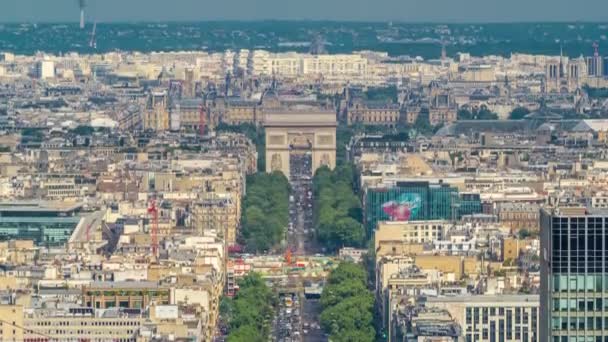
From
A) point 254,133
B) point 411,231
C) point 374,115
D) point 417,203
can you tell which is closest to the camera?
point 411,231

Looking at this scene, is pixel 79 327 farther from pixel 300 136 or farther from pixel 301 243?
pixel 300 136

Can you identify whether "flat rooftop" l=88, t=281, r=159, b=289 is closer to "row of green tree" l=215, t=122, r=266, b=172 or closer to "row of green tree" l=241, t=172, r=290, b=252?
"row of green tree" l=241, t=172, r=290, b=252

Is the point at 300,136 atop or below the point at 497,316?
below

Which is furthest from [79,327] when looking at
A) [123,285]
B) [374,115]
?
[374,115]

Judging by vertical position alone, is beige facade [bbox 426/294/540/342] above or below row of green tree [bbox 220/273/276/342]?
above

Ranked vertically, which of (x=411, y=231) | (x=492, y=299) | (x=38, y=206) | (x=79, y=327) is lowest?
(x=411, y=231)

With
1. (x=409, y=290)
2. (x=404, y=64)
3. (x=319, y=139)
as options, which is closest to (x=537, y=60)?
(x=404, y=64)

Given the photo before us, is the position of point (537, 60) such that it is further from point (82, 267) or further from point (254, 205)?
point (82, 267)

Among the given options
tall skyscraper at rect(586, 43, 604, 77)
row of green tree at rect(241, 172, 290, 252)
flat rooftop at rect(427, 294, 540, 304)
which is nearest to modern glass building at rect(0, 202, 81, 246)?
row of green tree at rect(241, 172, 290, 252)
